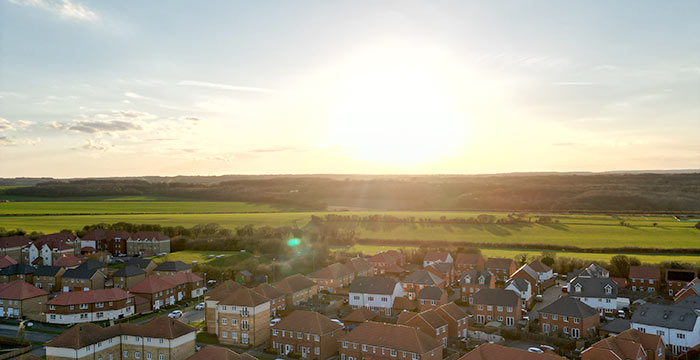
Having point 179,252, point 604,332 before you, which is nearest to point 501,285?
point 604,332

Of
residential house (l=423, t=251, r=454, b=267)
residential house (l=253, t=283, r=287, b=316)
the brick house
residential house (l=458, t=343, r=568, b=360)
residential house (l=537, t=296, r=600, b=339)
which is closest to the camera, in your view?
residential house (l=458, t=343, r=568, b=360)

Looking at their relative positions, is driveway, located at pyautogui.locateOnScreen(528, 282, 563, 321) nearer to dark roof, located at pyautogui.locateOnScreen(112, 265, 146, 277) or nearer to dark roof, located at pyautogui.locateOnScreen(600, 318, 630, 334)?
dark roof, located at pyautogui.locateOnScreen(600, 318, 630, 334)

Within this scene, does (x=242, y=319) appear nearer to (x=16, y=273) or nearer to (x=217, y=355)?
(x=217, y=355)

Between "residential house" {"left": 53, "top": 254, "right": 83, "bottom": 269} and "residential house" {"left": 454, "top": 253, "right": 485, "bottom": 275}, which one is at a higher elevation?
"residential house" {"left": 53, "top": 254, "right": 83, "bottom": 269}

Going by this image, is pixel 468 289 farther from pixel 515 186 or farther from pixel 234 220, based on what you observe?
pixel 515 186

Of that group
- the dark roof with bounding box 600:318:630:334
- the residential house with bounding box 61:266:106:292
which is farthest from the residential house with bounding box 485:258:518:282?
the residential house with bounding box 61:266:106:292

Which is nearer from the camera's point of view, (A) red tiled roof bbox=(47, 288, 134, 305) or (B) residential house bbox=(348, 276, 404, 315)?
(A) red tiled roof bbox=(47, 288, 134, 305)

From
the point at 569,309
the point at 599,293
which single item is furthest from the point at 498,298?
the point at 599,293
